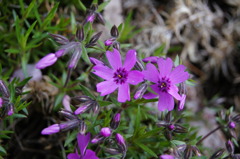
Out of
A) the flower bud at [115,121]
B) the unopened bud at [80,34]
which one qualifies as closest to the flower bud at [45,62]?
the unopened bud at [80,34]

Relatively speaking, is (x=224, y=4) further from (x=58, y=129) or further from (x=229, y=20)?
(x=58, y=129)

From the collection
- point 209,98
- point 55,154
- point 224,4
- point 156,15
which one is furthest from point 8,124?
point 224,4

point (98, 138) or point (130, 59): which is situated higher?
point (130, 59)

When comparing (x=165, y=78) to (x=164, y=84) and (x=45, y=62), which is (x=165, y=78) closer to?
(x=164, y=84)

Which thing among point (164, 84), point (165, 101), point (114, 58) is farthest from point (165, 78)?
point (114, 58)

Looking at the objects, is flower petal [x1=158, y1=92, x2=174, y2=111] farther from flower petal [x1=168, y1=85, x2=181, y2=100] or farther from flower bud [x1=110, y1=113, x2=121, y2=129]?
flower bud [x1=110, y1=113, x2=121, y2=129]

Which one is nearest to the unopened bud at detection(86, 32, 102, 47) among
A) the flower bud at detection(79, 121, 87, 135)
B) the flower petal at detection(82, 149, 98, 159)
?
the flower bud at detection(79, 121, 87, 135)
